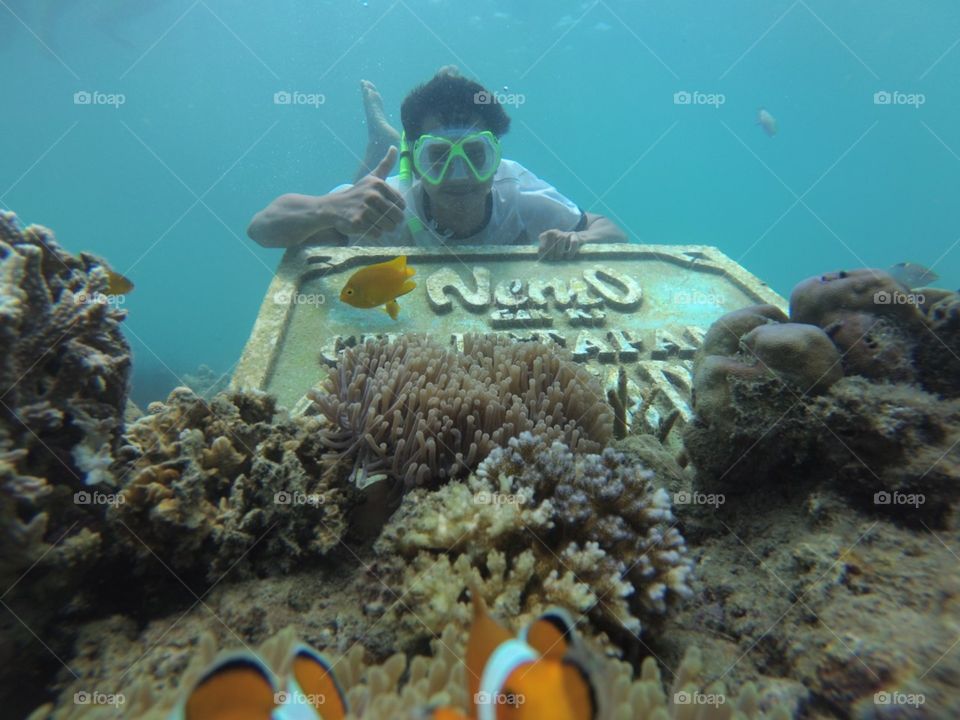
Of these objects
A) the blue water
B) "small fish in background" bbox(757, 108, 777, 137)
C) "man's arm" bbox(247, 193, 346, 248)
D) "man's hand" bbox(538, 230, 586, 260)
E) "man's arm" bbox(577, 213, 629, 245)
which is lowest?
"man's arm" bbox(247, 193, 346, 248)

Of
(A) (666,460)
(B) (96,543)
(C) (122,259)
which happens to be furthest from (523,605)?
(C) (122,259)

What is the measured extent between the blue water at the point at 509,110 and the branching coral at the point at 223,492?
62.1ft

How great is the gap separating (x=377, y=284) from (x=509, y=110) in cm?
8643

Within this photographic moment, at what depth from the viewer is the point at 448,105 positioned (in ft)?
19.9

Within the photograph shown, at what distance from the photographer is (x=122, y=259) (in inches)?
3666

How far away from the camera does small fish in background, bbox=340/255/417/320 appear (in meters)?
3.49

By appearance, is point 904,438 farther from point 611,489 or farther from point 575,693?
point 575,693

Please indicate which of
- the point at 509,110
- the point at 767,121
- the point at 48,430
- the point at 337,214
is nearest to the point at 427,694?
the point at 48,430

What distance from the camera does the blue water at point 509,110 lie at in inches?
1697

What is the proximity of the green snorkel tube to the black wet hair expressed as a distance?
207 millimetres

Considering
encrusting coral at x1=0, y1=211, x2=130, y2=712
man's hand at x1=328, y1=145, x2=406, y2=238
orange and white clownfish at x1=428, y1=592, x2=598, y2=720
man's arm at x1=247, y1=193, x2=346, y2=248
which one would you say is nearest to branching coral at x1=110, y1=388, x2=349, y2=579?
encrusting coral at x1=0, y1=211, x2=130, y2=712

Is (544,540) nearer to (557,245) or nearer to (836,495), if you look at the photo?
(836,495)

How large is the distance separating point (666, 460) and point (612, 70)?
258 ft

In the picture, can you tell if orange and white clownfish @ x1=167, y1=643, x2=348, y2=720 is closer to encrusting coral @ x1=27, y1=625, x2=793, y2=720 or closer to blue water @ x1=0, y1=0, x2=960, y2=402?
encrusting coral @ x1=27, y1=625, x2=793, y2=720
